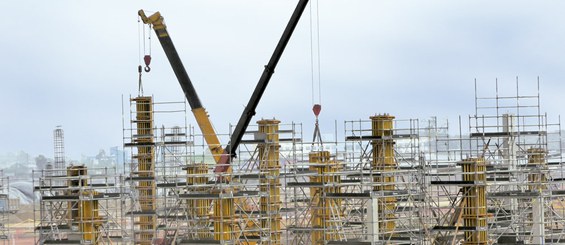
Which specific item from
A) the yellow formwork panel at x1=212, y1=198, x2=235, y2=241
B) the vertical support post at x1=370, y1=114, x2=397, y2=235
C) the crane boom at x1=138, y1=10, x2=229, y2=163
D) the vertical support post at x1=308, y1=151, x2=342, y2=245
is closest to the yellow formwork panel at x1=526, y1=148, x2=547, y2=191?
the vertical support post at x1=370, y1=114, x2=397, y2=235

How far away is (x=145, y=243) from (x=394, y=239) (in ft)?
46.8

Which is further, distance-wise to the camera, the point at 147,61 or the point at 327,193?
the point at 147,61

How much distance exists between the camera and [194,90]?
180 feet

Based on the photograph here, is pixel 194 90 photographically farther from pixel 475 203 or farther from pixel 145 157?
pixel 475 203

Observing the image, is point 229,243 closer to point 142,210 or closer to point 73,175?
point 73,175

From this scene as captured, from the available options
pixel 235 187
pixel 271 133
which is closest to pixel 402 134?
pixel 271 133

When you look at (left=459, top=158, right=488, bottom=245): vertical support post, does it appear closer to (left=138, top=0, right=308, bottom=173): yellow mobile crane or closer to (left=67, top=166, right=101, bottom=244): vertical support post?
(left=67, top=166, right=101, bottom=244): vertical support post

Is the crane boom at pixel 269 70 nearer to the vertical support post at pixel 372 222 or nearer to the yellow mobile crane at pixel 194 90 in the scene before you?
the yellow mobile crane at pixel 194 90

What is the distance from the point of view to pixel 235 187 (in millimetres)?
37938

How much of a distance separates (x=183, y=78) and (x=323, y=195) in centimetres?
1716

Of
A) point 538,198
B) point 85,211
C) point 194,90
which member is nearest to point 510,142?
point 538,198

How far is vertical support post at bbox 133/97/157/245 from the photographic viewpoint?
51.7 meters

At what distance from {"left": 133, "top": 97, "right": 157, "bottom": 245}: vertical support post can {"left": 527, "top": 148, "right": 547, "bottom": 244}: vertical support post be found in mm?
15661

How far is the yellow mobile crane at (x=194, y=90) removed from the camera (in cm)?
5131
